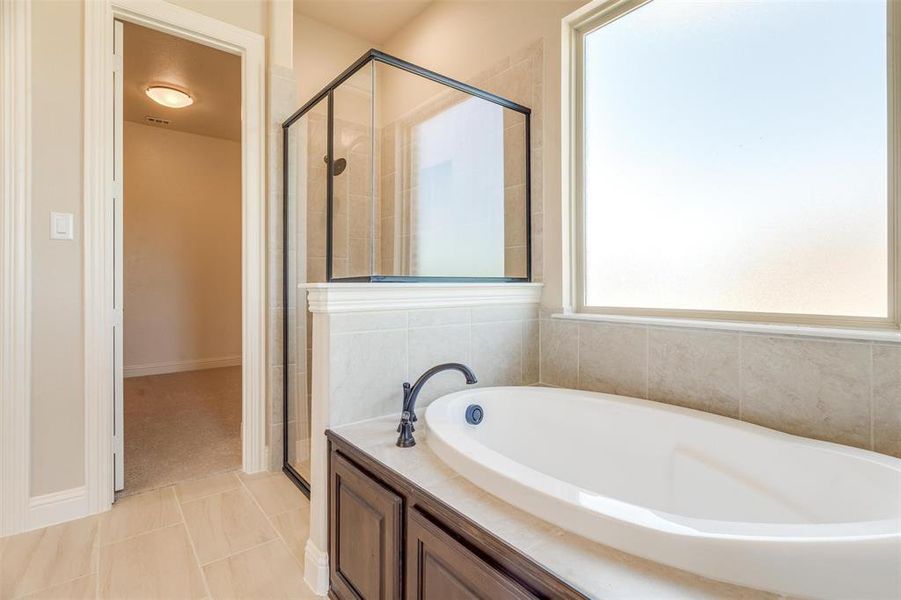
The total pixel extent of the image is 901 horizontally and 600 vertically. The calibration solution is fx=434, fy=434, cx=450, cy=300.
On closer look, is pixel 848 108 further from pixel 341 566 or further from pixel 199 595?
pixel 199 595

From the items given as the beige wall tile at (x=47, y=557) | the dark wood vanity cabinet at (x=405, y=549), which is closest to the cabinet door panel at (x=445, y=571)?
the dark wood vanity cabinet at (x=405, y=549)

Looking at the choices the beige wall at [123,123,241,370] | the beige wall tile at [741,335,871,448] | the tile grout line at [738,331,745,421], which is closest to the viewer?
the beige wall tile at [741,335,871,448]

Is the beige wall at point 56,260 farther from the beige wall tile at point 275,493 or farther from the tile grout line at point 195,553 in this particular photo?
the beige wall tile at point 275,493

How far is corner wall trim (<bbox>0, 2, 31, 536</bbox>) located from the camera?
1.75 metres

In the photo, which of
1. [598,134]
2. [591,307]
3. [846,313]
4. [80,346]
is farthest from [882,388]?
[80,346]

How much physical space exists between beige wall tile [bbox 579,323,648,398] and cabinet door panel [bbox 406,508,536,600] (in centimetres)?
110

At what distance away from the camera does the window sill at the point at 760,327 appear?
1.20 meters

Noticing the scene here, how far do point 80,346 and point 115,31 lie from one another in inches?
57.1

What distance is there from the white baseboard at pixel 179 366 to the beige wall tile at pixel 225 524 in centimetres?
350

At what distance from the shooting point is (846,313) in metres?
1.33

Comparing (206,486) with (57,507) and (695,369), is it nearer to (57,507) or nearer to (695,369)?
(57,507)

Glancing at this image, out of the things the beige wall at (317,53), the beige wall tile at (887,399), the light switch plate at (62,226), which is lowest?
the beige wall tile at (887,399)

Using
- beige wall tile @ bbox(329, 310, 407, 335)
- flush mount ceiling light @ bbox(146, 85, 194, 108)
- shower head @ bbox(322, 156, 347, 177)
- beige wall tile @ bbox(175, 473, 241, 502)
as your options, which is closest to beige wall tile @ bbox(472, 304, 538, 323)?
beige wall tile @ bbox(329, 310, 407, 335)

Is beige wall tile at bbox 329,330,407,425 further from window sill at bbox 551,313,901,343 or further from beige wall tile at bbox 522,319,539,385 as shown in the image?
window sill at bbox 551,313,901,343
